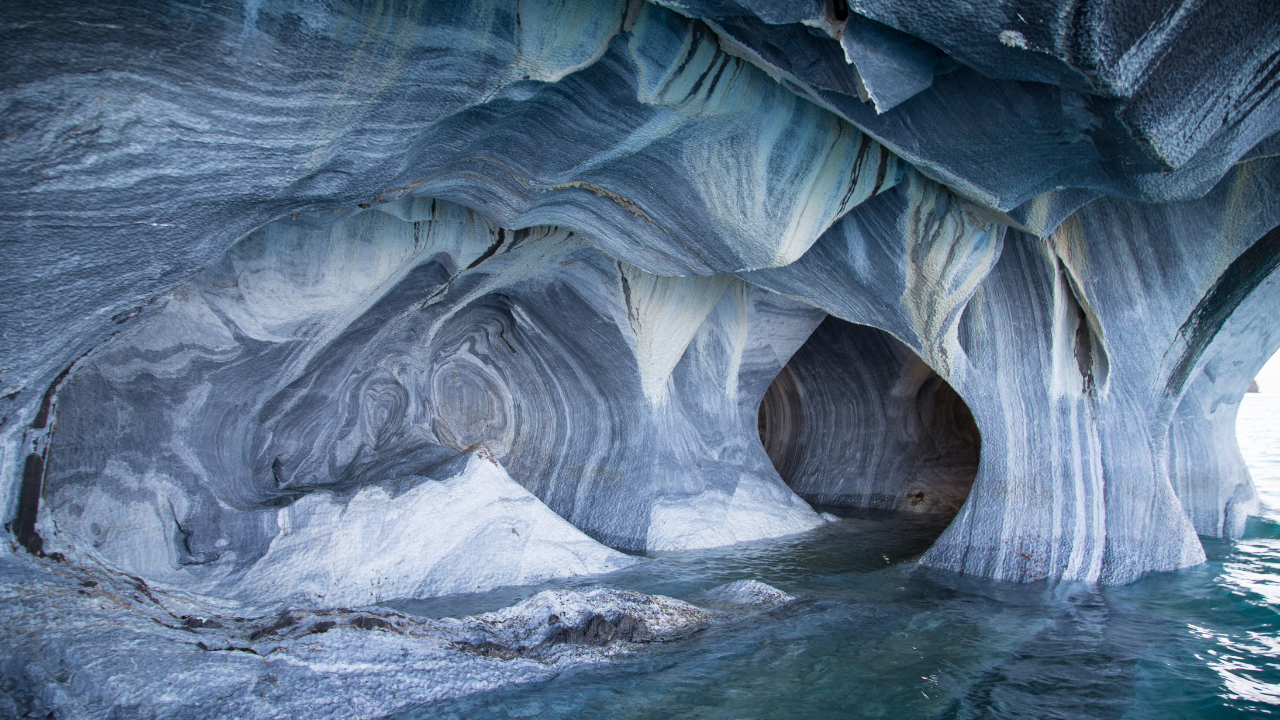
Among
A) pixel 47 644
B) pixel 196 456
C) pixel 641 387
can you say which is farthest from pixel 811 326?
pixel 47 644

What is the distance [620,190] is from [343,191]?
1708 mm

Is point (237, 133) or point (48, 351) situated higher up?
point (237, 133)

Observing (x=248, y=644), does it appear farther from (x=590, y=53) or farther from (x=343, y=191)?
(x=590, y=53)

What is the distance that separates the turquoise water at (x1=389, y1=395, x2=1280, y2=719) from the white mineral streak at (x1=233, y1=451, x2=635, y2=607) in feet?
0.97

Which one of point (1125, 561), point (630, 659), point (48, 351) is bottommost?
point (630, 659)

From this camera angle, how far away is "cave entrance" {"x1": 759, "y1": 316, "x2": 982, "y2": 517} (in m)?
8.92

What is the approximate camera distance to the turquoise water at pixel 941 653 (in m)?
3.02

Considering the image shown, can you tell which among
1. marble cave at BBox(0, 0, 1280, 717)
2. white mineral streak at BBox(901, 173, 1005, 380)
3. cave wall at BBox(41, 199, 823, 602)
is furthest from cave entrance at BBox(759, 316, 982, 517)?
white mineral streak at BBox(901, 173, 1005, 380)

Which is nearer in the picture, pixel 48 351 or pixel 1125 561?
pixel 48 351

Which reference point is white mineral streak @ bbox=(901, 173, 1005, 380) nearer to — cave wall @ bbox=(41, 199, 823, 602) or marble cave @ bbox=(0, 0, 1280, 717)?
marble cave @ bbox=(0, 0, 1280, 717)

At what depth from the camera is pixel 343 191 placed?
3605 mm

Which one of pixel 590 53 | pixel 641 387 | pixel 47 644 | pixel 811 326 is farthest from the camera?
pixel 811 326

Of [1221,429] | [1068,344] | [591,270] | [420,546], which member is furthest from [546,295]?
[1221,429]

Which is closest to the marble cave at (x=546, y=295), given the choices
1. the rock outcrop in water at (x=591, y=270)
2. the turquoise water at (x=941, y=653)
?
the rock outcrop in water at (x=591, y=270)
